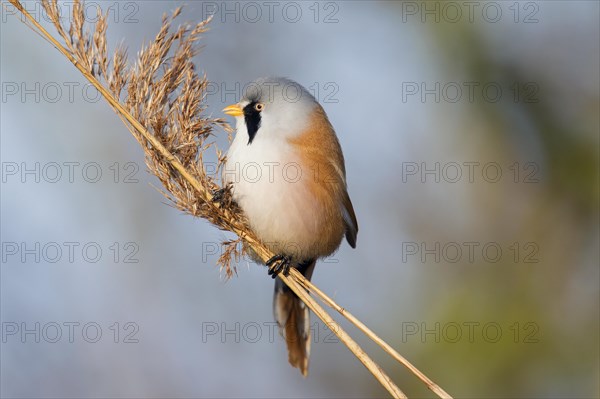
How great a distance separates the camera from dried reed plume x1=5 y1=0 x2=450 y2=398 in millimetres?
2842

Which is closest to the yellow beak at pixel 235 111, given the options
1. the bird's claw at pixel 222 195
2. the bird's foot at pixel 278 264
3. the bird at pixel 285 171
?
the bird at pixel 285 171

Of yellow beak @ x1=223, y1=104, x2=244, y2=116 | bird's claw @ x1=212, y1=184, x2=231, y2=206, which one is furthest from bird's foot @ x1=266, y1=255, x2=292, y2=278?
yellow beak @ x1=223, y1=104, x2=244, y2=116

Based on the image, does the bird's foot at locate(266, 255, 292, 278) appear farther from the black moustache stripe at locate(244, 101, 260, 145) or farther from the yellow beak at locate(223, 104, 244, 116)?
the yellow beak at locate(223, 104, 244, 116)

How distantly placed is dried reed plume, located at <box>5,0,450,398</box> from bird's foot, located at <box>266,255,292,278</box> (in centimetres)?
46

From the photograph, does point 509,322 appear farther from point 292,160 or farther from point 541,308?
point 292,160

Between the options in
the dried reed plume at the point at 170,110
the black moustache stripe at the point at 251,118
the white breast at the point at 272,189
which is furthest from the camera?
the black moustache stripe at the point at 251,118

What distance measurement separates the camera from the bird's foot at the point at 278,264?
3.79 m

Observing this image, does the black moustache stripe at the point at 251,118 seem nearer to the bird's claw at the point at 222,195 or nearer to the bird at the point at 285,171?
the bird at the point at 285,171

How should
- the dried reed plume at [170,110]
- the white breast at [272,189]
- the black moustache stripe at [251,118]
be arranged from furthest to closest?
the black moustache stripe at [251,118], the white breast at [272,189], the dried reed plume at [170,110]

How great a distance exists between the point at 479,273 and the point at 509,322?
572 mm

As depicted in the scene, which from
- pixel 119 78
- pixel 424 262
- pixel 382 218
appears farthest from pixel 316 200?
pixel 424 262

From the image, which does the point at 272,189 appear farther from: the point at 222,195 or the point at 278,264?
the point at 278,264

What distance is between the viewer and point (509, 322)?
7285 mm

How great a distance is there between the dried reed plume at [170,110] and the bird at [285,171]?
47cm
